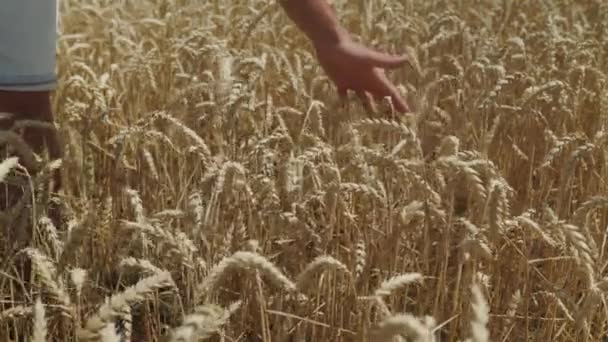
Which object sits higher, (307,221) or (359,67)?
(359,67)

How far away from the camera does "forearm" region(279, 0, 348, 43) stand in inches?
55.7

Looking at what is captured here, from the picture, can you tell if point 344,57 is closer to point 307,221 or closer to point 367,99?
point 367,99

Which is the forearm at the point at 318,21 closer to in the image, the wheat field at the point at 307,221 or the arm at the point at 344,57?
the arm at the point at 344,57

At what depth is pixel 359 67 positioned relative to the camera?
1400 millimetres

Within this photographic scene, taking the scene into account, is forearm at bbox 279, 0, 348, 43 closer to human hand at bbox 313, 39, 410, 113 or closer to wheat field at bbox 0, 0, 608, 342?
human hand at bbox 313, 39, 410, 113

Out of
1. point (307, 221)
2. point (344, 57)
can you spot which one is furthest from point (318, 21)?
point (307, 221)

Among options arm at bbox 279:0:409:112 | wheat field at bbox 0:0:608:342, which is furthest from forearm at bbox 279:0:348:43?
wheat field at bbox 0:0:608:342

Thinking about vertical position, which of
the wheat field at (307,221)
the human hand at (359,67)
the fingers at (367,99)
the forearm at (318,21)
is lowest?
the wheat field at (307,221)

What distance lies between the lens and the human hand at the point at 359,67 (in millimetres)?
1399

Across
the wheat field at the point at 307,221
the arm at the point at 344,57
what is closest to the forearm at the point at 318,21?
the arm at the point at 344,57

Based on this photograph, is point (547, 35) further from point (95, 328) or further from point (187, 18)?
point (95, 328)

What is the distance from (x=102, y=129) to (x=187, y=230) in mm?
844

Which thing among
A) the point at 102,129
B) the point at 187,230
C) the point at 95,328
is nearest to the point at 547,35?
the point at 102,129

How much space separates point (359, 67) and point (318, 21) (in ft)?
0.34
